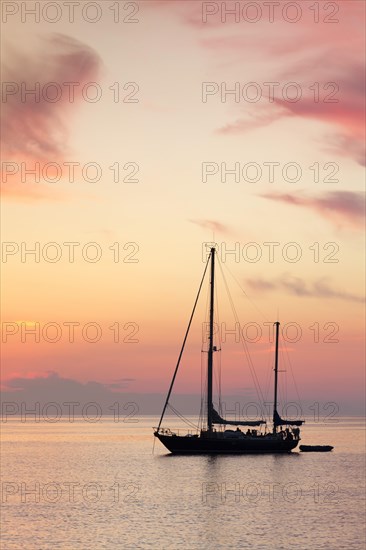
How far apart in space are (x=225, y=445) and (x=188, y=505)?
34399 millimetres

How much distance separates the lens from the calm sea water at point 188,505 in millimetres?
61781

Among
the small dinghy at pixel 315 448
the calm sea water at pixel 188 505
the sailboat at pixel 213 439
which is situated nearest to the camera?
the calm sea water at pixel 188 505

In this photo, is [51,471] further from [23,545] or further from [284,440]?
[23,545]

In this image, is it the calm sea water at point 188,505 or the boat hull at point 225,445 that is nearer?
the calm sea water at point 188,505

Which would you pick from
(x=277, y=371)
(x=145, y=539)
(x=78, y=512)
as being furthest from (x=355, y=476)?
(x=145, y=539)

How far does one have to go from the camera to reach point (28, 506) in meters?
78.6

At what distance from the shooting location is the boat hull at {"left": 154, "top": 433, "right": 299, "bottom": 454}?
113262mm

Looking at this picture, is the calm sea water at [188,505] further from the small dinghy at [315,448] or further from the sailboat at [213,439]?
the small dinghy at [315,448]

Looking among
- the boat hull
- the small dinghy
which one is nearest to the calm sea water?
the boat hull

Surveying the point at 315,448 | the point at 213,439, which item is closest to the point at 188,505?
the point at 213,439

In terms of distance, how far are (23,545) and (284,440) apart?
6810cm

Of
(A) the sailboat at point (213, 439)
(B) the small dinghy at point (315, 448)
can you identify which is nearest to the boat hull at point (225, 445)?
(A) the sailboat at point (213, 439)

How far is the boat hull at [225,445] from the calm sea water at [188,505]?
6.36 feet

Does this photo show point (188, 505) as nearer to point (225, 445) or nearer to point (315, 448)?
point (225, 445)
